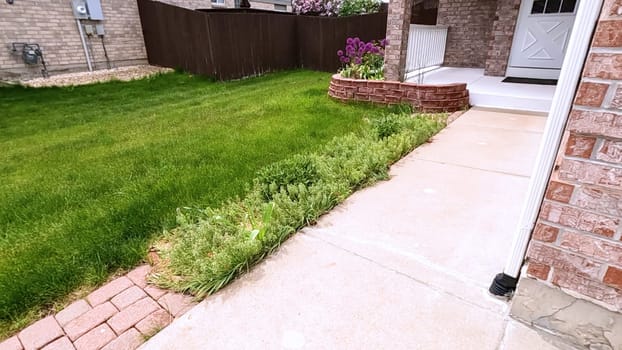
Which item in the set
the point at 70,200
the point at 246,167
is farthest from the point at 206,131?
the point at 70,200

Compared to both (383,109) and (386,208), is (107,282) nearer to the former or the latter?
(386,208)

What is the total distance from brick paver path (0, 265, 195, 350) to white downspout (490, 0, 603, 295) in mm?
1550

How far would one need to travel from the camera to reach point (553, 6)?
596 cm

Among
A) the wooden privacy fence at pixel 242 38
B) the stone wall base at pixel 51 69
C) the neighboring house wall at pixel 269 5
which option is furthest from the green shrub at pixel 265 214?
the neighboring house wall at pixel 269 5

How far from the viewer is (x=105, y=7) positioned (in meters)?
8.84

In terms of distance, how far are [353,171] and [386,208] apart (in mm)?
535

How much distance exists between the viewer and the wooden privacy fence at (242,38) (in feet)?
27.9

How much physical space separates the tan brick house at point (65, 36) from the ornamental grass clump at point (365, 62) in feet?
22.5

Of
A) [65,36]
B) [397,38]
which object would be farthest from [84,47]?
[397,38]

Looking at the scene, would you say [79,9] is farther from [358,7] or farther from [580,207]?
[580,207]

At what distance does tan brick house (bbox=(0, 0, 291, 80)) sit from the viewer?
7422mm

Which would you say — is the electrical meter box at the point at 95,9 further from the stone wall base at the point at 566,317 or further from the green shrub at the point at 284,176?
the stone wall base at the point at 566,317

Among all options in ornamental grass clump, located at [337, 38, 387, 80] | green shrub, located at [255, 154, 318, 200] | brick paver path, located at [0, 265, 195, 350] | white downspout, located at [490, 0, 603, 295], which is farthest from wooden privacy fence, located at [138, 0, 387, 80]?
white downspout, located at [490, 0, 603, 295]

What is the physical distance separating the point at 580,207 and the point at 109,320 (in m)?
2.03
